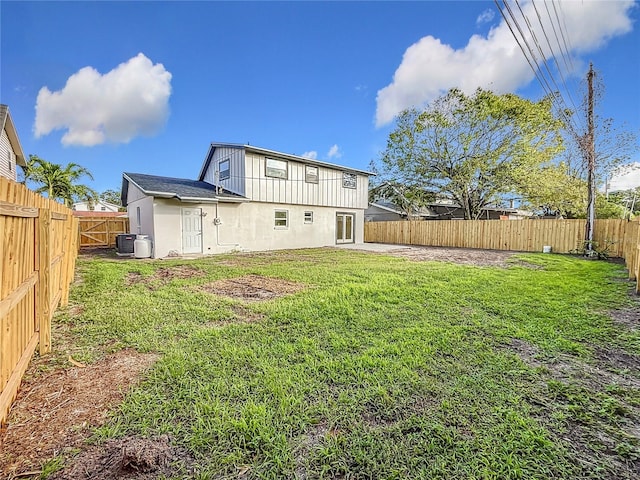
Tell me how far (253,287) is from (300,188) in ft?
31.0

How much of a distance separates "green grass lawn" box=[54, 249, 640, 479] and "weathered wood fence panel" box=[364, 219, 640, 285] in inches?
351

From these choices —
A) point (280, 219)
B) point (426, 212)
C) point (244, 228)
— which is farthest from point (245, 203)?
point (426, 212)

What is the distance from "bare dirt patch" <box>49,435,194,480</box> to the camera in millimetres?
1589

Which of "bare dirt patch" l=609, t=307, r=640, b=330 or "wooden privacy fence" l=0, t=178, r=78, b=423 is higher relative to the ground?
"wooden privacy fence" l=0, t=178, r=78, b=423

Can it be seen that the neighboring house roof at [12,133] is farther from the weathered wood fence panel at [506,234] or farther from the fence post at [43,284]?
the weathered wood fence panel at [506,234]

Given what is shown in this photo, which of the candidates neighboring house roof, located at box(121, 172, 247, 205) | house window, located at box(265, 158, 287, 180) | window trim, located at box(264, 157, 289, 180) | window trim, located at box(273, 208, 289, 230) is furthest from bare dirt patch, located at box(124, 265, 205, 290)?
house window, located at box(265, 158, 287, 180)

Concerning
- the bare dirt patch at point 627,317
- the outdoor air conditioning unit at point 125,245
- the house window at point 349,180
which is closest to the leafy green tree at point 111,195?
the outdoor air conditioning unit at point 125,245

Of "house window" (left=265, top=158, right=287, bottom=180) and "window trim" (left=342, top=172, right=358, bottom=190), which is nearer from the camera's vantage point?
"house window" (left=265, top=158, right=287, bottom=180)

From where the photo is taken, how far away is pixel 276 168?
13875 mm

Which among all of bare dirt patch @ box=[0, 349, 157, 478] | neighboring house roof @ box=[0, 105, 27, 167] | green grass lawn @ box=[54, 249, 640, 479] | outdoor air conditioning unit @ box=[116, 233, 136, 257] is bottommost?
bare dirt patch @ box=[0, 349, 157, 478]

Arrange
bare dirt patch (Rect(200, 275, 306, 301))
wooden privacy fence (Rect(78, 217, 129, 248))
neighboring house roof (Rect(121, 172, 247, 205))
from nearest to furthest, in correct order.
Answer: bare dirt patch (Rect(200, 275, 306, 301))
neighboring house roof (Rect(121, 172, 247, 205))
wooden privacy fence (Rect(78, 217, 129, 248))

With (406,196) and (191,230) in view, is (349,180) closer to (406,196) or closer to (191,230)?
(406,196)

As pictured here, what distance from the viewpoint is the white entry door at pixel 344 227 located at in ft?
57.0

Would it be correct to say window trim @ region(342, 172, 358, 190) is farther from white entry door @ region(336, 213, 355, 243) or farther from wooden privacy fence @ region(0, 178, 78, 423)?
wooden privacy fence @ region(0, 178, 78, 423)
